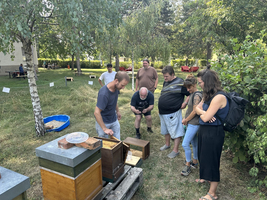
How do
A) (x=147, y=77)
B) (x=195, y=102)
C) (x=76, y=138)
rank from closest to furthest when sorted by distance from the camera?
(x=76, y=138), (x=195, y=102), (x=147, y=77)

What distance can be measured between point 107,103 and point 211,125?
1875mm

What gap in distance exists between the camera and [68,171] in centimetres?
201

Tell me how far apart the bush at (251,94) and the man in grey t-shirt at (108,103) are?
199 centimetres

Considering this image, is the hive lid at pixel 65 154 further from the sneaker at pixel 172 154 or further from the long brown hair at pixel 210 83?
the sneaker at pixel 172 154

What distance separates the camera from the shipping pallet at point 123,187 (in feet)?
8.43

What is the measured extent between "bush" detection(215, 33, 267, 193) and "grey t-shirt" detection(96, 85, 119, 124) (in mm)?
2197

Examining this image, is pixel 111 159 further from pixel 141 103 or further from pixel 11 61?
pixel 11 61

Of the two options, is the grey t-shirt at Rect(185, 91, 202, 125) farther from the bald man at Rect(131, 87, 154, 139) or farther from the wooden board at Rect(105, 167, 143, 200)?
the bald man at Rect(131, 87, 154, 139)

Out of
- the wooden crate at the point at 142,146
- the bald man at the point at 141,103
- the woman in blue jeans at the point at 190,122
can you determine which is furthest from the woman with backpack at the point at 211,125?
the bald man at the point at 141,103

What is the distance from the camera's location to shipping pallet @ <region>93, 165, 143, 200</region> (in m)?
2.57

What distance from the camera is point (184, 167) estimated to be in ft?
13.0

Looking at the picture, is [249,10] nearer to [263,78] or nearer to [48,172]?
[263,78]

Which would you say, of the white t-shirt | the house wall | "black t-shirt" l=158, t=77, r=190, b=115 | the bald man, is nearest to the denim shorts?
"black t-shirt" l=158, t=77, r=190, b=115

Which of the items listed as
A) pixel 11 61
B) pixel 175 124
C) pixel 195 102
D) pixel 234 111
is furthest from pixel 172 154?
pixel 11 61
